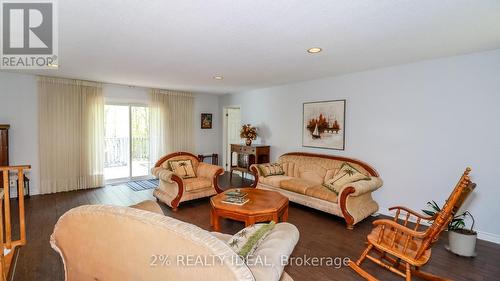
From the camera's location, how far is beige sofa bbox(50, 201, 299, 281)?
1.00 metres

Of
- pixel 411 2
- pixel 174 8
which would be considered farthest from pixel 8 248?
pixel 411 2

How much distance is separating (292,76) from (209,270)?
13.0 ft

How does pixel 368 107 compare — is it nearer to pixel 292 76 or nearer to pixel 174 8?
pixel 292 76

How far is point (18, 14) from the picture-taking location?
2.04 meters

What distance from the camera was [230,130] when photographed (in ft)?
24.0

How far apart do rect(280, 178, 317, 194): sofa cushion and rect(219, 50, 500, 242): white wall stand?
86 cm

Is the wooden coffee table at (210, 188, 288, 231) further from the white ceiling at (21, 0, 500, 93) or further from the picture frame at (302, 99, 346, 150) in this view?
the white ceiling at (21, 0, 500, 93)

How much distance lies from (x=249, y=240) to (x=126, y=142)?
5342 millimetres

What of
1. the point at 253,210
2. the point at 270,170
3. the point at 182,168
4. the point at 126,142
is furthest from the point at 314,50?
the point at 126,142

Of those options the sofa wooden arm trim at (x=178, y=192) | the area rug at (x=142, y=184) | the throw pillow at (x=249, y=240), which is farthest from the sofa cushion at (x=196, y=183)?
the throw pillow at (x=249, y=240)

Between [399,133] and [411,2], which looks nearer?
[411,2]

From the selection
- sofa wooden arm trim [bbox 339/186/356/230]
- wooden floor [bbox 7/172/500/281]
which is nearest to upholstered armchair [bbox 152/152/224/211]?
wooden floor [bbox 7/172/500/281]

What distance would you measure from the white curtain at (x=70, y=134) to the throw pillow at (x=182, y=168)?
2096 mm

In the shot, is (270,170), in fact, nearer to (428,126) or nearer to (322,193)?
(322,193)
